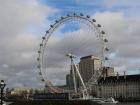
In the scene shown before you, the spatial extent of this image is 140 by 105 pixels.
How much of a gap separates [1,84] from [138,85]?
162639mm

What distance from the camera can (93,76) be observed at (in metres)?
94.0

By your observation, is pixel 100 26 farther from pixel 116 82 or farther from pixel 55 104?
pixel 116 82

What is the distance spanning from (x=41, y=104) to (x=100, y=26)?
2354 cm

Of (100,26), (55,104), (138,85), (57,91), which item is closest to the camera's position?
(55,104)

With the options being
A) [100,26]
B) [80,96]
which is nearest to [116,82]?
[80,96]

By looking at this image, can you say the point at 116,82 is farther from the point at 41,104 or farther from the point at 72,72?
the point at 41,104

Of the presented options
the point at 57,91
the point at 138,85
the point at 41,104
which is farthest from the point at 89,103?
the point at 138,85

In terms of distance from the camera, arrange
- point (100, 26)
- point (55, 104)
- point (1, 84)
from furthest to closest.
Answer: point (100, 26), point (55, 104), point (1, 84)

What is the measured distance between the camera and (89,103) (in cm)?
6053

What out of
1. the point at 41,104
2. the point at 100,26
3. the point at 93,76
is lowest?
the point at 41,104

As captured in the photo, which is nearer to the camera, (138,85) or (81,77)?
(81,77)

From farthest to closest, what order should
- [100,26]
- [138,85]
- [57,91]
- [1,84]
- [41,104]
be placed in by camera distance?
[138,85] < [57,91] < [100,26] < [41,104] < [1,84]

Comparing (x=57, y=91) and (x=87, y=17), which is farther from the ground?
(x=87, y=17)

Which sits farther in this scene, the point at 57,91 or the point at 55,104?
the point at 57,91
